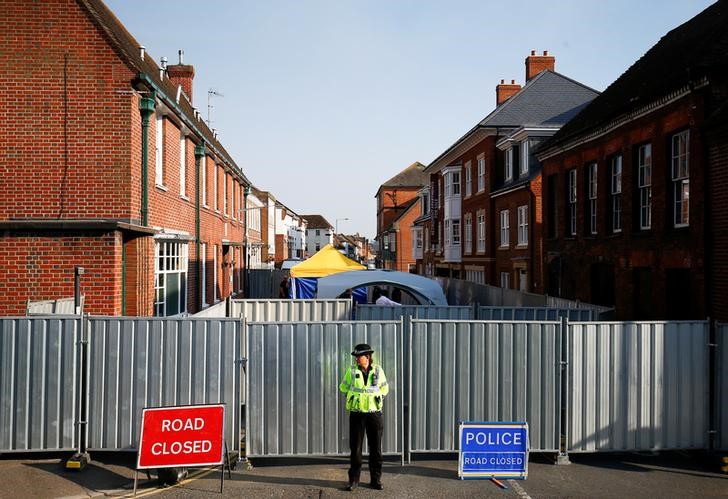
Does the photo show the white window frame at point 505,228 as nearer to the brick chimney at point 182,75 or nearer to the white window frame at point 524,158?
the white window frame at point 524,158

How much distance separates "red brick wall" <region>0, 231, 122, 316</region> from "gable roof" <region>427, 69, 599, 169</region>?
23789mm

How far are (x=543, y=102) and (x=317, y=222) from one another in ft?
387

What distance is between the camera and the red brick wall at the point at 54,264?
11.8 m

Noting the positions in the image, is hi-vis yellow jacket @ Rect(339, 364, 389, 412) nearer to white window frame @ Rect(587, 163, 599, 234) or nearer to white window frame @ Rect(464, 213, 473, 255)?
white window frame @ Rect(587, 163, 599, 234)

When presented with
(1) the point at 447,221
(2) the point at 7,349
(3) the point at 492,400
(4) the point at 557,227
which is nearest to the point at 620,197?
(4) the point at 557,227

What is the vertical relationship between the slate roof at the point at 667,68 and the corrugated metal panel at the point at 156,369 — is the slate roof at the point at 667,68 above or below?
above

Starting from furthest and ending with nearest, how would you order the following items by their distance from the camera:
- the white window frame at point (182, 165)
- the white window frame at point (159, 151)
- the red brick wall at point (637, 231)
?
the white window frame at point (182, 165) → the white window frame at point (159, 151) → the red brick wall at point (637, 231)

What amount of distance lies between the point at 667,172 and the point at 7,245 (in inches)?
578

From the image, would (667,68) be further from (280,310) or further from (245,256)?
(245,256)

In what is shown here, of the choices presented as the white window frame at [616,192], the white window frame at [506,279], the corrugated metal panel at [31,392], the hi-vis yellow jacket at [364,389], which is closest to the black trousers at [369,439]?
the hi-vis yellow jacket at [364,389]

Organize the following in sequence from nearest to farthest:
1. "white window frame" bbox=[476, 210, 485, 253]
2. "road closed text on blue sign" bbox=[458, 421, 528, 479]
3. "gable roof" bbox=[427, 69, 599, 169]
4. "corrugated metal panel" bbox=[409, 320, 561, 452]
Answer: "road closed text on blue sign" bbox=[458, 421, 528, 479] → "corrugated metal panel" bbox=[409, 320, 561, 452] → "gable roof" bbox=[427, 69, 599, 169] → "white window frame" bbox=[476, 210, 485, 253]

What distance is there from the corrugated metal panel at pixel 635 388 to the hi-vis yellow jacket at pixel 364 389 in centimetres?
268

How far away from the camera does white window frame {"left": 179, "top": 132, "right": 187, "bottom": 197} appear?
17.3m

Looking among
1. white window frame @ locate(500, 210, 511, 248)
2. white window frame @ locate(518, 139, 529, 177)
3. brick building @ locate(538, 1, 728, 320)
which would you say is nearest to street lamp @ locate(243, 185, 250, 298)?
white window frame @ locate(500, 210, 511, 248)
